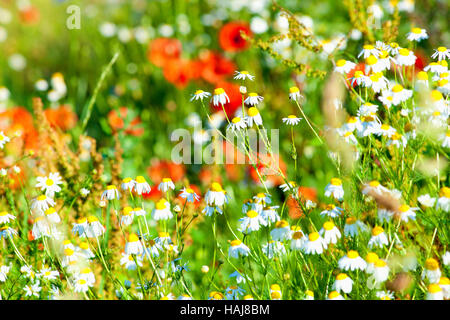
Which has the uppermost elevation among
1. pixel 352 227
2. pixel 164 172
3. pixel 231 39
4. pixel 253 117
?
pixel 231 39

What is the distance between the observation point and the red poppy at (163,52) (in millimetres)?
2936

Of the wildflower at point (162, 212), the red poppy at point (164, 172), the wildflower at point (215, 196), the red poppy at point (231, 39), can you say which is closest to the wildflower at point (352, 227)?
the wildflower at point (215, 196)

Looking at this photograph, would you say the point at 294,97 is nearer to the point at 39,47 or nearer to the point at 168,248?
→ the point at 168,248

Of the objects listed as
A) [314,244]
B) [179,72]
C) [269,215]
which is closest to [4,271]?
[269,215]

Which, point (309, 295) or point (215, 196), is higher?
point (215, 196)

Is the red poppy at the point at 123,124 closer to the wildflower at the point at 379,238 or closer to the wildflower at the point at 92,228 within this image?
the wildflower at the point at 92,228

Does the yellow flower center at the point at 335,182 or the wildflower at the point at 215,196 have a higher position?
the yellow flower center at the point at 335,182

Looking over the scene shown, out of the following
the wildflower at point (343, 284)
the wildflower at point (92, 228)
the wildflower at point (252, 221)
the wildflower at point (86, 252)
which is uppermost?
the wildflower at point (252, 221)

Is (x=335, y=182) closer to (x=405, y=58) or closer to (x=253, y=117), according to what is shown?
(x=253, y=117)

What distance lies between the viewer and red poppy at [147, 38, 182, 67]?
9.63 feet

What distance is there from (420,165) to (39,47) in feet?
9.91

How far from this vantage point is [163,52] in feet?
9.73

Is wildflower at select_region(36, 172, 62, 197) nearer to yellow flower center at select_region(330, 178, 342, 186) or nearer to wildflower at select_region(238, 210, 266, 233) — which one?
wildflower at select_region(238, 210, 266, 233)

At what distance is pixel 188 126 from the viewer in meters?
2.96
